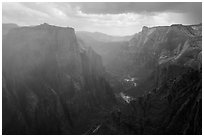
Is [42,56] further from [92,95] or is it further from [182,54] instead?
[182,54]

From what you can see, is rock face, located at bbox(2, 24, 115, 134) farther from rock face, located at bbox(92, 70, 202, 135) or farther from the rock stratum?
rock face, located at bbox(92, 70, 202, 135)

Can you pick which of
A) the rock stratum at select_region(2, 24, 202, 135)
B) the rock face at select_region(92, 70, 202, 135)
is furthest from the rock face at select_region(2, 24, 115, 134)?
the rock face at select_region(92, 70, 202, 135)

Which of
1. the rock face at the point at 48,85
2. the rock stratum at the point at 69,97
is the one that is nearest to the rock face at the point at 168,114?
the rock stratum at the point at 69,97

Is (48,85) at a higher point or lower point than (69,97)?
higher

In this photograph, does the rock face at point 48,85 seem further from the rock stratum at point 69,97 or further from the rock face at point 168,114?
the rock face at point 168,114

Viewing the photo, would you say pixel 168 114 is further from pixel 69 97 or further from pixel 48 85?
pixel 48 85

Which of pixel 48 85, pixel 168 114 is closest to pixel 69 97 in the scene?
pixel 48 85

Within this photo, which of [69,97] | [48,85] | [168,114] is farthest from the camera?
[69,97]

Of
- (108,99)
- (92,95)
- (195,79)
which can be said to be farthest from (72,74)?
(195,79)
